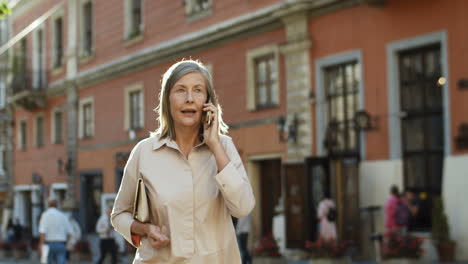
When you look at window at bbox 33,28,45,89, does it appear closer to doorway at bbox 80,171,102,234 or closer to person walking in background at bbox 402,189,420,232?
doorway at bbox 80,171,102,234

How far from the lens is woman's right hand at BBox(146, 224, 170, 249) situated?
3117mm

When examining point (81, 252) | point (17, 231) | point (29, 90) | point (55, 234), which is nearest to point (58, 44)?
point (29, 90)

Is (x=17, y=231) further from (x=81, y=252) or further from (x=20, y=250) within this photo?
(x=81, y=252)

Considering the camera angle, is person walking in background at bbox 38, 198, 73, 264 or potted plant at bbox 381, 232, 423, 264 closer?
potted plant at bbox 381, 232, 423, 264

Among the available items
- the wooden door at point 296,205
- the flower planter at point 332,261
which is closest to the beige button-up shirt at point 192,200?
the flower planter at point 332,261

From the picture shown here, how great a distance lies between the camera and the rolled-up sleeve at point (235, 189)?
121 inches

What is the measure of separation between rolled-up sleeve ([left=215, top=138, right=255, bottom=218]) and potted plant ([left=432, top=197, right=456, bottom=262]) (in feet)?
43.5

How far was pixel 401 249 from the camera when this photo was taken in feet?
46.1

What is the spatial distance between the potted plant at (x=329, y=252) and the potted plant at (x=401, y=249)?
29.4 inches

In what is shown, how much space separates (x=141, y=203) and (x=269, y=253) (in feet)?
44.2

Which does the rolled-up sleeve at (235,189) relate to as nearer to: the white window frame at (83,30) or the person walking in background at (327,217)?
the person walking in background at (327,217)

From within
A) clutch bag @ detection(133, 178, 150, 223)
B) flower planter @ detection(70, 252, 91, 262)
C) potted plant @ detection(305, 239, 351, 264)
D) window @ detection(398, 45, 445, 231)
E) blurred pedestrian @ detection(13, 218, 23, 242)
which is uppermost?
window @ detection(398, 45, 445, 231)

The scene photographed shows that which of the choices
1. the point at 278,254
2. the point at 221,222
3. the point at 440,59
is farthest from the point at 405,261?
the point at 221,222

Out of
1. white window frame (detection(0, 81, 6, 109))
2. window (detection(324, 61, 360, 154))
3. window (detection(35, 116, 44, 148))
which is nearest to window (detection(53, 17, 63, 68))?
window (detection(35, 116, 44, 148))
